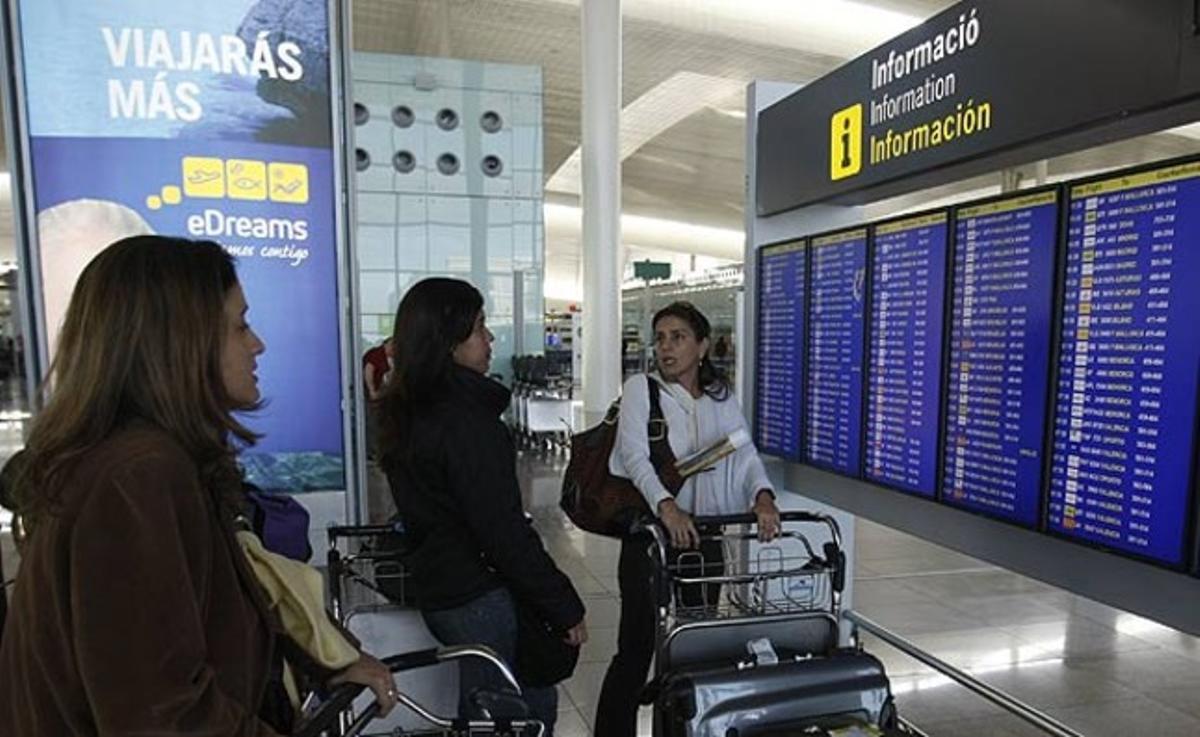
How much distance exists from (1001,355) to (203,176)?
120 inches

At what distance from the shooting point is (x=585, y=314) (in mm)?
9562

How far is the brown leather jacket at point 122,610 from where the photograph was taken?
36.6 inches

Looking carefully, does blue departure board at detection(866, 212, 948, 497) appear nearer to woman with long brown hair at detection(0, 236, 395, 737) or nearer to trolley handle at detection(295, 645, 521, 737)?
trolley handle at detection(295, 645, 521, 737)

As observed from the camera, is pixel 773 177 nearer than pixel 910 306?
No

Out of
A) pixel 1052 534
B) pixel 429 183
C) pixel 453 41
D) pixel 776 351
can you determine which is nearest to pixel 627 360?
pixel 429 183

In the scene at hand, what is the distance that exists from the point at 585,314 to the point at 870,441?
6.69m

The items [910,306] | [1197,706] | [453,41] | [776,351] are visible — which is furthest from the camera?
[453,41]

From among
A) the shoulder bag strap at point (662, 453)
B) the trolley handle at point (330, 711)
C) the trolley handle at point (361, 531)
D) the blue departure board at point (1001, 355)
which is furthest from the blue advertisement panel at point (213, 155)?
the blue departure board at point (1001, 355)

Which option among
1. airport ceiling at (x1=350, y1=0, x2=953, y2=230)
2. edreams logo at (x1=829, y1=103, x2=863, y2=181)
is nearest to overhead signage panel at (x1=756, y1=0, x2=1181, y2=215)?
edreams logo at (x1=829, y1=103, x2=863, y2=181)

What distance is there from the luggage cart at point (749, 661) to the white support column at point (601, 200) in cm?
656

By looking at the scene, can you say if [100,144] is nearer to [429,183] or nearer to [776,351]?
[776,351]

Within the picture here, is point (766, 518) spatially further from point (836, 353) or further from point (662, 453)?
point (836, 353)

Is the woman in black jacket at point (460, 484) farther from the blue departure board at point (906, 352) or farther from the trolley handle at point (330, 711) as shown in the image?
the blue departure board at point (906, 352)

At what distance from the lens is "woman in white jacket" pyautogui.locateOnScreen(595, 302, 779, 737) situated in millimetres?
2529
